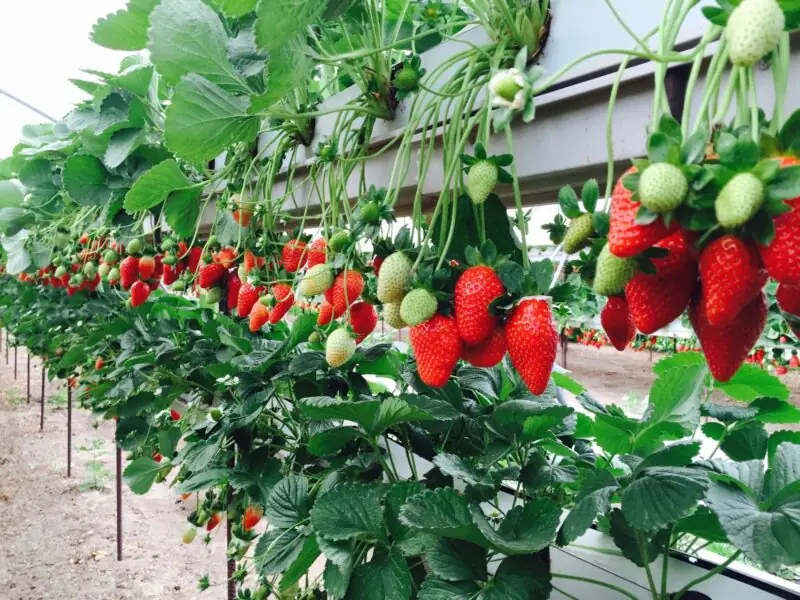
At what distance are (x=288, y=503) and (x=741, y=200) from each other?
673 mm

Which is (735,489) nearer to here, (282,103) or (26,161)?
(282,103)

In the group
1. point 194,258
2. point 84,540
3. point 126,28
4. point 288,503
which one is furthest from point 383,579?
point 84,540

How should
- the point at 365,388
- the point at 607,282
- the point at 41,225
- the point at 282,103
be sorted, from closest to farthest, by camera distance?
the point at 607,282, the point at 282,103, the point at 365,388, the point at 41,225

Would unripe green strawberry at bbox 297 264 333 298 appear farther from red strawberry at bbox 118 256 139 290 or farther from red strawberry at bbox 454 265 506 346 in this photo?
red strawberry at bbox 118 256 139 290

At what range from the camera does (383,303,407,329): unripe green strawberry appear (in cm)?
43

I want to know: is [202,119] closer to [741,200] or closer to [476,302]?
[476,302]

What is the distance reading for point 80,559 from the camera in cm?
310

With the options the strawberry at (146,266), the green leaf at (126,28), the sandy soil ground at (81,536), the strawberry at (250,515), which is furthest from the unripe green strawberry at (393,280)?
the sandy soil ground at (81,536)

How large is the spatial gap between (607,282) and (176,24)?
494 mm

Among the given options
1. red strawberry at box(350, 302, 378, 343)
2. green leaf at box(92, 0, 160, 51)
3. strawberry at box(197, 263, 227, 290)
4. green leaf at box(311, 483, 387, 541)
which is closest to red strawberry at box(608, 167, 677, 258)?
red strawberry at box(350, 302, 378, 343)

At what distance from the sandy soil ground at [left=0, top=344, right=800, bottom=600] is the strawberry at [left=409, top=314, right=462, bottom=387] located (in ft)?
5.88

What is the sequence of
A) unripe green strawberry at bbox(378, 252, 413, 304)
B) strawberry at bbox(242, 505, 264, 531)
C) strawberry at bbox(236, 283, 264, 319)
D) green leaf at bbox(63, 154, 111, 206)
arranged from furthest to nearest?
1. green leaf at bbox(63, 154, 111, 206)
2. strawberry at bbox(242, 505, 264, 531)
3. strawberry at bbox(236, 283, 264, 319)
4. unripe green strawberry at bbox(378, 252, 413, 304)

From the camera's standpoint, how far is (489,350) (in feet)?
1.35

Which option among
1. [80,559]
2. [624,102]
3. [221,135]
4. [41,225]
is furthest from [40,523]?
[624,102]
